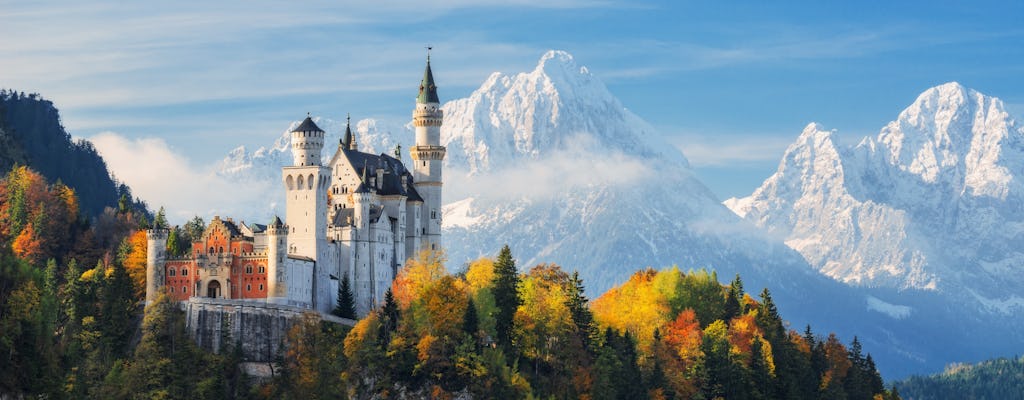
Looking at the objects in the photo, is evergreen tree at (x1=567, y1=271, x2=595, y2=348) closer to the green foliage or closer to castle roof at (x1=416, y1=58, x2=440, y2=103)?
the green foliage

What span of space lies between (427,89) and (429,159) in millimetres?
8759

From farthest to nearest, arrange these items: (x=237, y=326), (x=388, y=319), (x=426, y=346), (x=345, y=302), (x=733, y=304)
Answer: (x=733, y=304)
(x=345, y=302)
(x=388, y=319)
(x=237, y=326)
(x=426, y=346)

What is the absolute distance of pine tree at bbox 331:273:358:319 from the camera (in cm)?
16962

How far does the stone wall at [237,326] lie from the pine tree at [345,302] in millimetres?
10107

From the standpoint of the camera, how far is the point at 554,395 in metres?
157

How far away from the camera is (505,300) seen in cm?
16150

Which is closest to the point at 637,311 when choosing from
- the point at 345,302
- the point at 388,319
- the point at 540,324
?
the point at 540,324

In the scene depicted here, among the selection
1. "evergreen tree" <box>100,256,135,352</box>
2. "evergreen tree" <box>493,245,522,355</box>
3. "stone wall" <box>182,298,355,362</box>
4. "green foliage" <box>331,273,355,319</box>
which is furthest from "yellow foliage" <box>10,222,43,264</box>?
"evergreen tree" <box>493,245,522,355</box>

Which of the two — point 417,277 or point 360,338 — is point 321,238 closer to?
point 417,277

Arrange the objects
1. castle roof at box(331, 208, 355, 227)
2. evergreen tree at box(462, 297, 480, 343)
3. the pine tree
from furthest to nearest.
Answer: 1. castle roof at box(331, 208, 355, 227)
2. the pine tree
3. evergreen tree at box(462, 297, 480, 343)

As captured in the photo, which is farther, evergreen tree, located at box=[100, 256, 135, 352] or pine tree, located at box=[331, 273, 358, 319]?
pine tree, located at box=[331, 273, 358, 319]

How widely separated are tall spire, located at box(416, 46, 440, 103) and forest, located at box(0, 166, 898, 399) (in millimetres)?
23963

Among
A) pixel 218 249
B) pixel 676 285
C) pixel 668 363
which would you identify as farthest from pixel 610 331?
pixel 218 249

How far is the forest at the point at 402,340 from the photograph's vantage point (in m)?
151
